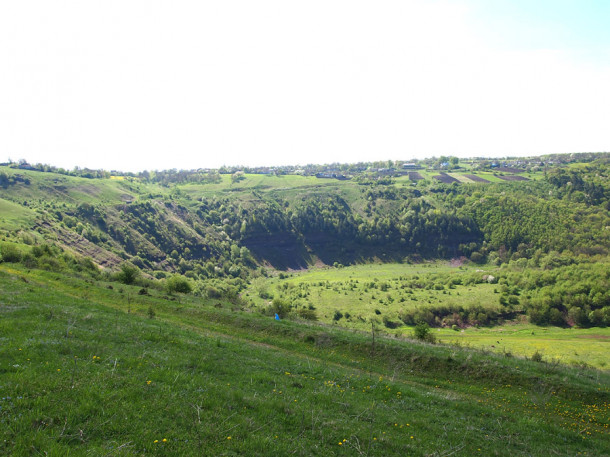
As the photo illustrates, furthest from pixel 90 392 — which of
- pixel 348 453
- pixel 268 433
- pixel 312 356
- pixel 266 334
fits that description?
pixel 266 334

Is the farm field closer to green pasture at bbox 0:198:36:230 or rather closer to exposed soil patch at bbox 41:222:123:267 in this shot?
exposed soil patch at bbox 41:222:123:267

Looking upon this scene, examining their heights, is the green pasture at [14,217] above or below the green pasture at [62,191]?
below

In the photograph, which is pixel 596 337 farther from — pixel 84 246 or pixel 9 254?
pixel 84 246

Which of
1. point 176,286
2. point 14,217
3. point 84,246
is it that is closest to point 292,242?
point 84,246

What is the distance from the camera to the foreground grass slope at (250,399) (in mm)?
7852

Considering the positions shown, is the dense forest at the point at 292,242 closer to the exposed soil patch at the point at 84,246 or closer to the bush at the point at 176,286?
the exposed soil patch at the point at 84,246

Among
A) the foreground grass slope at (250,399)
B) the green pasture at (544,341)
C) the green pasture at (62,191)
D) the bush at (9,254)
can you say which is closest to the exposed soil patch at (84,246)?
the green pasture at (62,191)

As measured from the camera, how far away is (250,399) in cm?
1103

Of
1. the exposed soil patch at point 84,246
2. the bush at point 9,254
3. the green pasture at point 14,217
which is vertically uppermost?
the green pasture at point 14,217

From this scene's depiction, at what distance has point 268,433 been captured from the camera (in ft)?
29.7

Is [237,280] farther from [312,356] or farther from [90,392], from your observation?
[90,392]

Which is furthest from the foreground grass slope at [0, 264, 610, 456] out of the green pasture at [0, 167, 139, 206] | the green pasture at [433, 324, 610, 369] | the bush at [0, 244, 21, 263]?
the green pasture at [0, 167, 139, 206]

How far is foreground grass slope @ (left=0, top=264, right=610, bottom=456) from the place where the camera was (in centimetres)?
785

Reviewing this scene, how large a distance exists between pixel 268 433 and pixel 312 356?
16.5 meters
